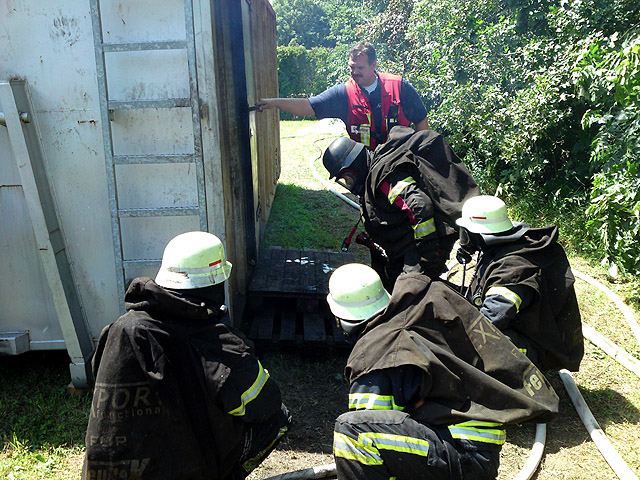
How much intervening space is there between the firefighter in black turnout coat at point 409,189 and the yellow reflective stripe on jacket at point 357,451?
6.47 ft

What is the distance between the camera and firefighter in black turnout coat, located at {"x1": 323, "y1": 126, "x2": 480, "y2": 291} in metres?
3.89

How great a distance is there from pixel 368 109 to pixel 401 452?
3747mm

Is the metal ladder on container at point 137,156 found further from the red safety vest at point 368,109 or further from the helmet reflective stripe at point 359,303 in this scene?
the red safety vest at point 368,109

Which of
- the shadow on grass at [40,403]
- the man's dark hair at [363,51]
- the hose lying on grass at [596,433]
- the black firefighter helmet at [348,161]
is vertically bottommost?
the hose lying on grass at [596,433]

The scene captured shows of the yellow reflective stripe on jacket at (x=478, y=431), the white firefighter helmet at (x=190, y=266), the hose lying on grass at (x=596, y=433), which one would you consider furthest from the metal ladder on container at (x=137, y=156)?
the hose lying on grass at (x=596, y=433)

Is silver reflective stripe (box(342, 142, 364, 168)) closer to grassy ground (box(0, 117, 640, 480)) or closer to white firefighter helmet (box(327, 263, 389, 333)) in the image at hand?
grassy ground (box(0, 117, 640, 480))

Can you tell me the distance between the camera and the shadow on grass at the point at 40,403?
3.50m

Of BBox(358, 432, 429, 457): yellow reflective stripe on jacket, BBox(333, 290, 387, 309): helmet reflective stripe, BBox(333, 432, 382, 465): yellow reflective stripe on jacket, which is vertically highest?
BBox(333, 290, 387, 309): helmet reflective stripe

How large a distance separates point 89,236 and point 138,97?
112cm

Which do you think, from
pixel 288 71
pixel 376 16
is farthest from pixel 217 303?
pixel 288 71

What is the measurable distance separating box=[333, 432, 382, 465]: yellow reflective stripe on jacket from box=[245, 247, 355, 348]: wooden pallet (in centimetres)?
209

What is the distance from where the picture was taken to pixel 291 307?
4980 mm

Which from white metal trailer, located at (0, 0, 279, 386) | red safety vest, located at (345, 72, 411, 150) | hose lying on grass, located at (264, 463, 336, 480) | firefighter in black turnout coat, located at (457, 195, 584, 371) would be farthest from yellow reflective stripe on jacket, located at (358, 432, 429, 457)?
red safety vest, located at (345, 72, 411, 150)

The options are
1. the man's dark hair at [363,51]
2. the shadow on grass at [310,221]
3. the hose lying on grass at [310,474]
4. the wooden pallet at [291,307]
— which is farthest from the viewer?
the shadow on grass at [310,221]
